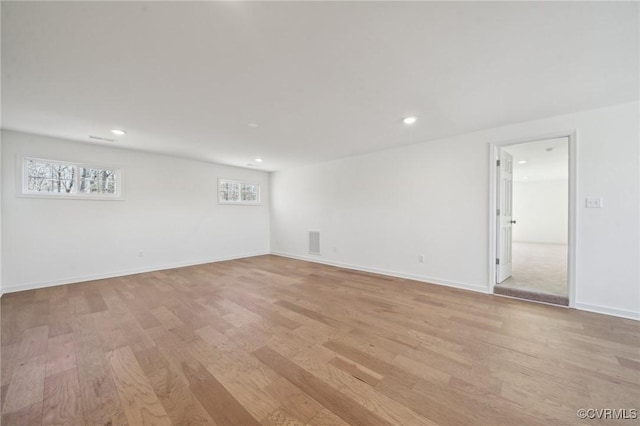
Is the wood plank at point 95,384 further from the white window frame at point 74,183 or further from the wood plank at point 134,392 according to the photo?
the white window frame at point 74,183

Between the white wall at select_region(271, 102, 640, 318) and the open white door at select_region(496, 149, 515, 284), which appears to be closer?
the white wall at select_region(271, 102, 640, 318)

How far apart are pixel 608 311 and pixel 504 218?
57.7 inches

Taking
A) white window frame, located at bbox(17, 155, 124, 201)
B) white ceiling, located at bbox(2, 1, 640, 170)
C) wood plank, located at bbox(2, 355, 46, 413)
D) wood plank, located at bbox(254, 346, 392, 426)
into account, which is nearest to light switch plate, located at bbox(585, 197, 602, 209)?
white ceiling, located at bbox(2, 1, 640, 170)

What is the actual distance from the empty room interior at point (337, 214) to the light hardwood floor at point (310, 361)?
0.7 inches

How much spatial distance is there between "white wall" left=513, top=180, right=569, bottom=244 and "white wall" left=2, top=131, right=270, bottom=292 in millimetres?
10141

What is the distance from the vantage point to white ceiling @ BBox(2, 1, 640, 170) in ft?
4.75

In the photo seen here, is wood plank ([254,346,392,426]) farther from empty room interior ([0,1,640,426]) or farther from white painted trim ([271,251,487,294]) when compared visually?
white painted trim ([271,251,487,294])

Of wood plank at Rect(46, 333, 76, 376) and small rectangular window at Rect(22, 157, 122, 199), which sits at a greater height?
small rectangular window at Rect(22, 157, 122, 199)

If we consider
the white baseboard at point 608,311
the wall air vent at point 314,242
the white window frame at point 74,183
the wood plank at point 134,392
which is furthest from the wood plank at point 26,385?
the white baseboard at point 608,311

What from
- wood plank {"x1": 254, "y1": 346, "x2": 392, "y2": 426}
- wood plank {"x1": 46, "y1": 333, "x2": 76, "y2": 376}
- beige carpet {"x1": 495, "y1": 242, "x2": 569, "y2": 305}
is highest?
beige carpet {"x1": 495, "y1": 242, "x2": 569, "y2": 305}

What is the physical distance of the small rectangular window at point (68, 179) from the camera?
3713 millimetres

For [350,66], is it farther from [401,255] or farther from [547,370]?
[401,255]

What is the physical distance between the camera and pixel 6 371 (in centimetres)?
174

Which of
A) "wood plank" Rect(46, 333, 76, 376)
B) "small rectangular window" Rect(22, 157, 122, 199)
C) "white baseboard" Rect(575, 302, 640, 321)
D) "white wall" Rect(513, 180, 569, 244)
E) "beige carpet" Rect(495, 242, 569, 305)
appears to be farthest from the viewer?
"white wall" Rect(513, 180, 569, 244)
